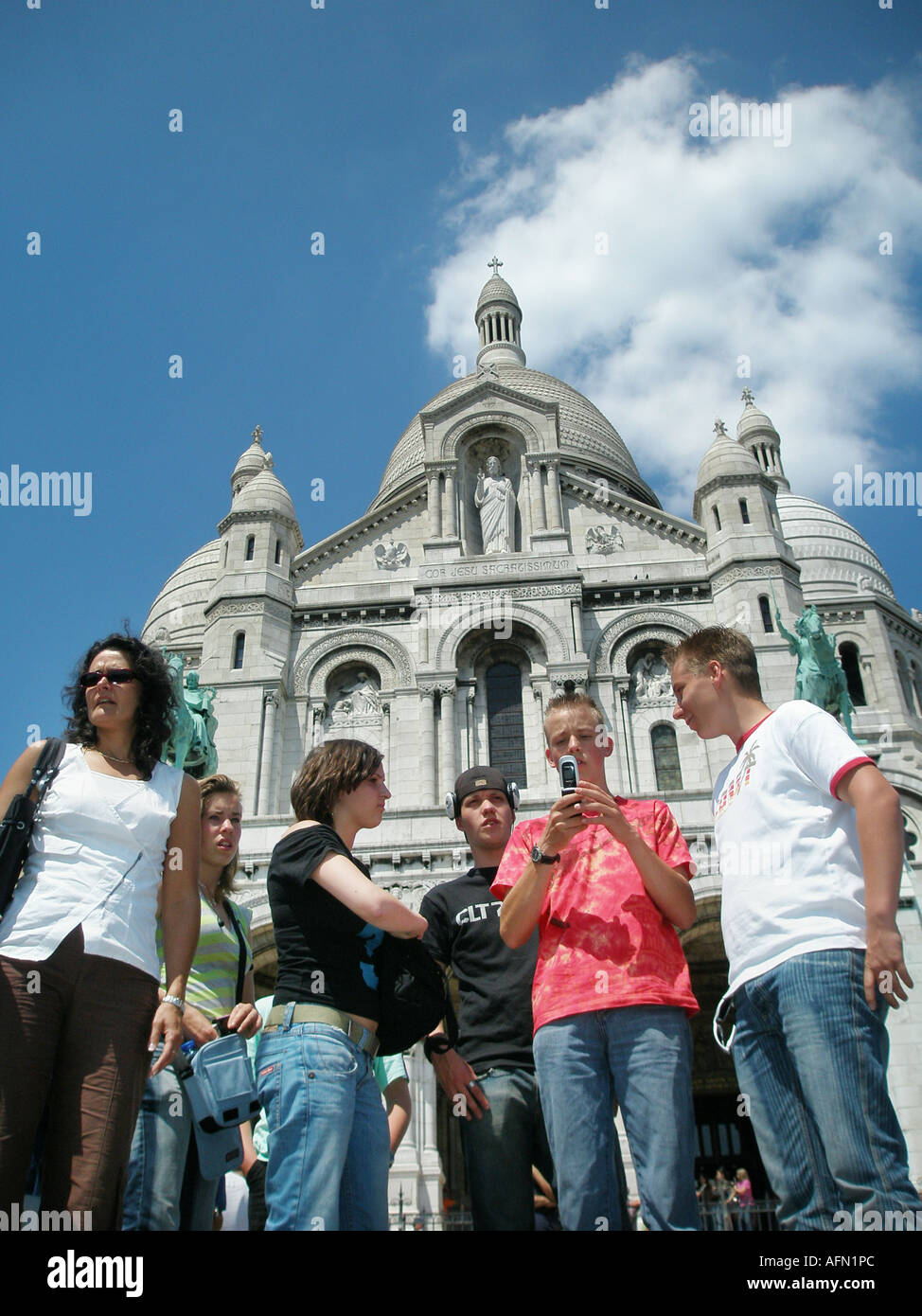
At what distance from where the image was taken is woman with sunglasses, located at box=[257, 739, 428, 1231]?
381 centimetres

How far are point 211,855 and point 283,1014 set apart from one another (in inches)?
74.2

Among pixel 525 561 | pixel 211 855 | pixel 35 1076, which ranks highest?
pixel 525 561

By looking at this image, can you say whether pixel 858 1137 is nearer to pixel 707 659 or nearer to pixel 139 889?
pixel 707 659

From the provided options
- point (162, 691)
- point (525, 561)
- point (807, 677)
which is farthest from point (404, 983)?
point (525, 561)

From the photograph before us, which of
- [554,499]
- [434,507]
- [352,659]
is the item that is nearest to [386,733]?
[352,659]

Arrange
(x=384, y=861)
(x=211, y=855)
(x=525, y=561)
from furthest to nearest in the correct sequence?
1. (x=525, y=561)
2. (x=384, y=861)
3. (x=211, y=855)

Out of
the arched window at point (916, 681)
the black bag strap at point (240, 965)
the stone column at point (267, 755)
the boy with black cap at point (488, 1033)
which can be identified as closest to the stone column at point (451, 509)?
the stone column at point (267, 755)

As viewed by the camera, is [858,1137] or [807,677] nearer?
[858,1137]

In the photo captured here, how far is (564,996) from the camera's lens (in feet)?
14.1

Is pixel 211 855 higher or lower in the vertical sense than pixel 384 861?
lower

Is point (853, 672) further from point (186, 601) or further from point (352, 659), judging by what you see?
point (186, 601)

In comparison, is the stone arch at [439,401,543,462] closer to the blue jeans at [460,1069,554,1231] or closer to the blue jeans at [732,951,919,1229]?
the blue jeans at [460,1069,554,1231]

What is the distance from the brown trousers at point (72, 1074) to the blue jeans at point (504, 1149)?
167 cm

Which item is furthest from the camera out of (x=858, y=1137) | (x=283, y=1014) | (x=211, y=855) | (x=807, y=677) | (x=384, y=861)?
(x=807, y=677)
